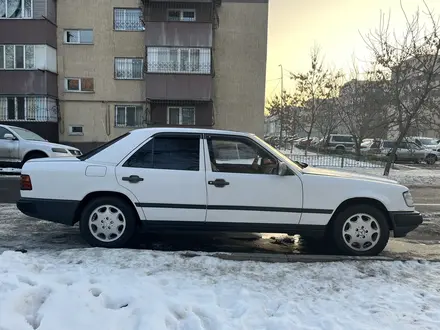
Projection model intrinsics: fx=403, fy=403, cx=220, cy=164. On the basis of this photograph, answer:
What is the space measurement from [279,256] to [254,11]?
68.4 ft

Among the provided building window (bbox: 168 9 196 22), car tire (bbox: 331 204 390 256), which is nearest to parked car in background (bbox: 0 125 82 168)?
car tire (bbox: 331 204 390 256)

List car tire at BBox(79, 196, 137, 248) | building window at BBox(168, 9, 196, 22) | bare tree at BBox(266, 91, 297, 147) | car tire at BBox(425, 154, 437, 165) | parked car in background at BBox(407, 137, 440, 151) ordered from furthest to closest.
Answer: bare tree at BBox(266, 91, 297, 147) → parked car in background at BBox(407, 137, 440, 151) → car tire at BBox(425, 154, 437, 165) → building window at BBox(168, 9, 196, 22) → car tire at BBox(79, 196, 137, 248)

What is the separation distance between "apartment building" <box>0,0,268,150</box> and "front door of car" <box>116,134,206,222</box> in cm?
1684

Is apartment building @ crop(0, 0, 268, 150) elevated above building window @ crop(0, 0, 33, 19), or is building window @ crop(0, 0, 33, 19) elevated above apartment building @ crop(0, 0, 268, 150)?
building window @ crop(0, 0, 33, 19)

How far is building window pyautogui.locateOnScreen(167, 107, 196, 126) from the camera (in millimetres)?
23156

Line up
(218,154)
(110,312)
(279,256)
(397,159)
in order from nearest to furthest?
(110,312)
(279,256)
(218,154)
(397,159)

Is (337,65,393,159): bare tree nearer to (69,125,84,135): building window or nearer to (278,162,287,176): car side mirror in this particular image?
(278,162,287,176): car side mirror

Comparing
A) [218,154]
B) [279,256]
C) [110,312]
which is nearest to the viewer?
[110,312]

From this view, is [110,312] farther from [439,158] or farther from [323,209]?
[439,158]

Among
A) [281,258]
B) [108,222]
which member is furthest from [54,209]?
[281,258]

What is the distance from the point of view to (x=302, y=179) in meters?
5.09

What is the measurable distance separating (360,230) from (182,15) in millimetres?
20440

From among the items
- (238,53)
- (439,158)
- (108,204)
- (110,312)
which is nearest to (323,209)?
(108,204)

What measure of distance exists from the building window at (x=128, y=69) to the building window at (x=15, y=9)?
5.27 metres
